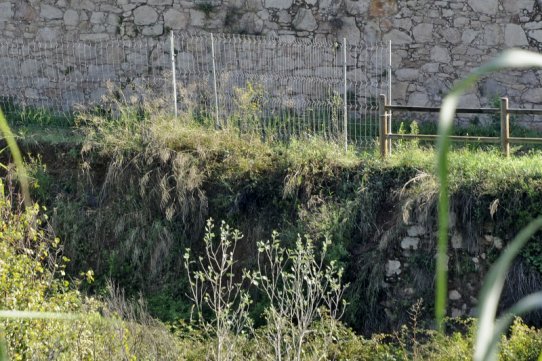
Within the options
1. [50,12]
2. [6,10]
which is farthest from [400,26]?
[6,10]

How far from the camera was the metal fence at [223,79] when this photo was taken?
12414 millimetres

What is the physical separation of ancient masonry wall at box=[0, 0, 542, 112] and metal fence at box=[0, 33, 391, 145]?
21 centimetres

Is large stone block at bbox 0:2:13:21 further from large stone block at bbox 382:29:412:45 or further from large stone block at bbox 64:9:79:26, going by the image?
large stone block at bbox 382:29:412:45

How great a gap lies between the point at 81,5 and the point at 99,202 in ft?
11.2

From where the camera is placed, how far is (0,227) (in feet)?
30.0

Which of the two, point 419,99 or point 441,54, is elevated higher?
point 441,54

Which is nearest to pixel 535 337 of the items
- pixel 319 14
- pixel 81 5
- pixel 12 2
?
pixel 319 14

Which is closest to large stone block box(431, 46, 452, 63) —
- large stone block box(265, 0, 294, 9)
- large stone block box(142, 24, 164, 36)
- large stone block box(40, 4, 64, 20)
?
large stone block box(265, 0, 294, 9)

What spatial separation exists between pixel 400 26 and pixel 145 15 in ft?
12.1

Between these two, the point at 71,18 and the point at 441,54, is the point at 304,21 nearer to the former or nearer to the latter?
the point at 441,54

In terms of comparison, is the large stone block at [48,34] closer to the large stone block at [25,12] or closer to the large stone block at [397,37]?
the large stone block at [25,12]

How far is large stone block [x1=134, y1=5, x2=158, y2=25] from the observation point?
45.0 feet

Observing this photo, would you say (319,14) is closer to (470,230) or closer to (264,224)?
(264,224)

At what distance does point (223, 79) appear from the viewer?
12688mm
